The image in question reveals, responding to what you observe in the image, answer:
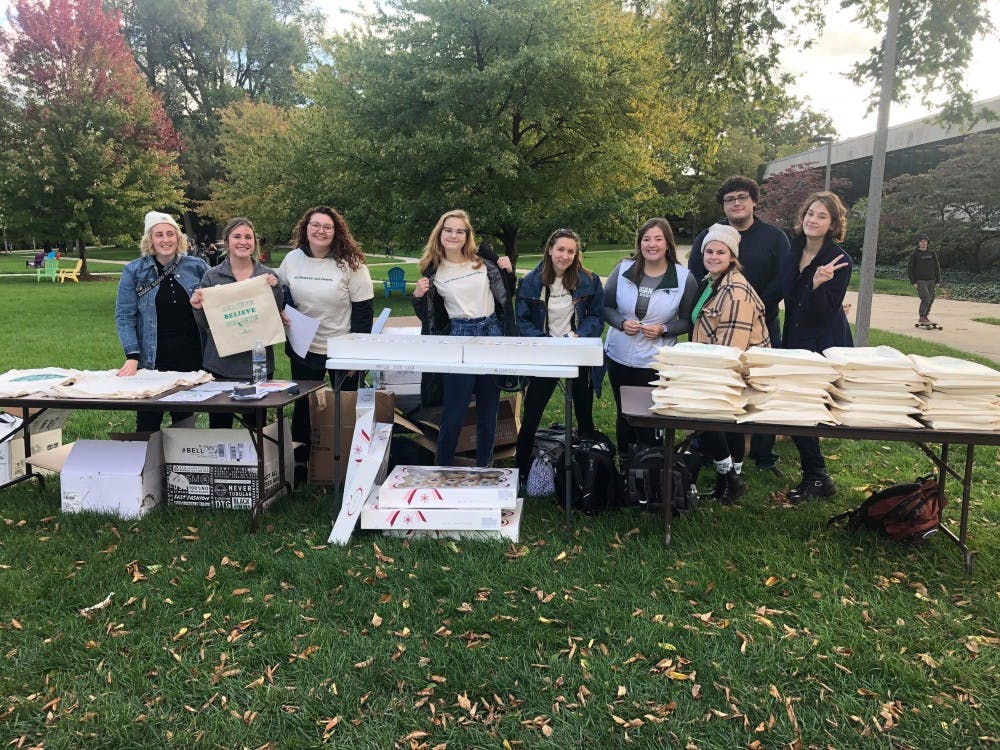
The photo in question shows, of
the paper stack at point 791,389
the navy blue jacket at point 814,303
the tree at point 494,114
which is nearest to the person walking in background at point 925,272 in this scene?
the tree at point 494,114

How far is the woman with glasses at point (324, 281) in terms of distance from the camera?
14.8 feet

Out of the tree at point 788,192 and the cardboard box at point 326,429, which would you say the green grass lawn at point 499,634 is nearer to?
the cardboard box at point 326,429

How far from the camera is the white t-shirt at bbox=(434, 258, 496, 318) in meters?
4.44

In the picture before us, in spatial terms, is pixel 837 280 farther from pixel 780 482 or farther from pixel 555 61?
pixel 555 61

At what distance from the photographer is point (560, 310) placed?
4602 mm

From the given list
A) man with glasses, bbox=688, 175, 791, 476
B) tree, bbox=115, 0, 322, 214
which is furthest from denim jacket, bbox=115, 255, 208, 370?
tree, bbox=115, 0, 322, 214

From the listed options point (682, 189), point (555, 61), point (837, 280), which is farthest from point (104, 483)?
point (682, 189)

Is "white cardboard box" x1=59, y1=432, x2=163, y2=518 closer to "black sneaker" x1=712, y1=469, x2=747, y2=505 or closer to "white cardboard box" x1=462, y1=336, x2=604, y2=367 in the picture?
"white cardboard box" x1=462, y1=336, x2=604, y2=367

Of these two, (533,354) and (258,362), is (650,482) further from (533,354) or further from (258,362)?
(258,362)

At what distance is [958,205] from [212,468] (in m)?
25.3

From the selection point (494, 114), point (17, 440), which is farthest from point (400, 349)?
point (494, 114)

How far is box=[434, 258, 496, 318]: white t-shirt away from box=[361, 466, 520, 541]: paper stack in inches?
43.7

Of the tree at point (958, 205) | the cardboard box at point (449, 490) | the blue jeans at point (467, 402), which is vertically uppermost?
the tree at point (958, 205)

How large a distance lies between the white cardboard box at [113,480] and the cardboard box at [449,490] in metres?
1.43
